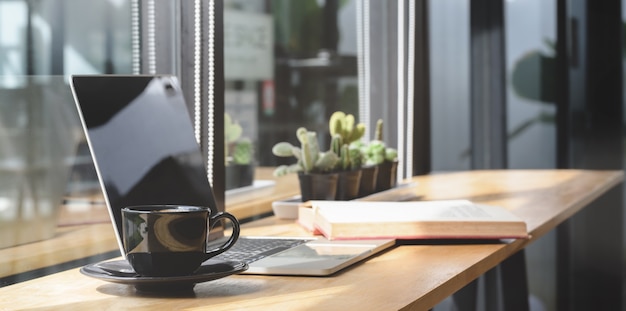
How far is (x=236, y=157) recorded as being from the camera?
166 centimetres

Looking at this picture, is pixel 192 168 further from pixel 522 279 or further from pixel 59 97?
pixel 522 279

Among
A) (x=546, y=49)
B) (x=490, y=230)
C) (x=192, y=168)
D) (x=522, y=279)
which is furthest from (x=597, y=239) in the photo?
(x=192, y=168)

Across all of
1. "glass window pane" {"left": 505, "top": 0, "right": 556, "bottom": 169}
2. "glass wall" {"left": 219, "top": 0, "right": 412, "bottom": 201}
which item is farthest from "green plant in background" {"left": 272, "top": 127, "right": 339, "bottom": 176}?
"glass window pane" {"left": 505, "top": 0, "right": 556, "bottom": 169}

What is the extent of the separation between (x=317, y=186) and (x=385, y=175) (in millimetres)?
315

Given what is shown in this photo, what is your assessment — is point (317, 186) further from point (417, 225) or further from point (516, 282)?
point (516, 282)

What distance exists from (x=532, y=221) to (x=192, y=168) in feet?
2.03

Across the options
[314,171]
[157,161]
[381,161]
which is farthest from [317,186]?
[157,161]

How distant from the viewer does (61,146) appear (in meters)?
1.15

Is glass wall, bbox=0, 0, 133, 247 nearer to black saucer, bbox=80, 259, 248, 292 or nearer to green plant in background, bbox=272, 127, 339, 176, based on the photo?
black saucer, bbox=80, 259, 248, 292

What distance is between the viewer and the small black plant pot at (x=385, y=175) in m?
1.92

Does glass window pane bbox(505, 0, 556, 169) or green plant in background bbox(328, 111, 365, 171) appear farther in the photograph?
glass window pane bbox(505, 0, 556, 169)

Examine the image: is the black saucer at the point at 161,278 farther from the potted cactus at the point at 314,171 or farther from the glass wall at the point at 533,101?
the glass wall at the point at 533,101

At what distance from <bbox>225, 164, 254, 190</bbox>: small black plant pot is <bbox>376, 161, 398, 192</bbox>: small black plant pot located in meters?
0.32

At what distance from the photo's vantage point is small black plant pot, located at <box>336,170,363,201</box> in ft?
5.57
